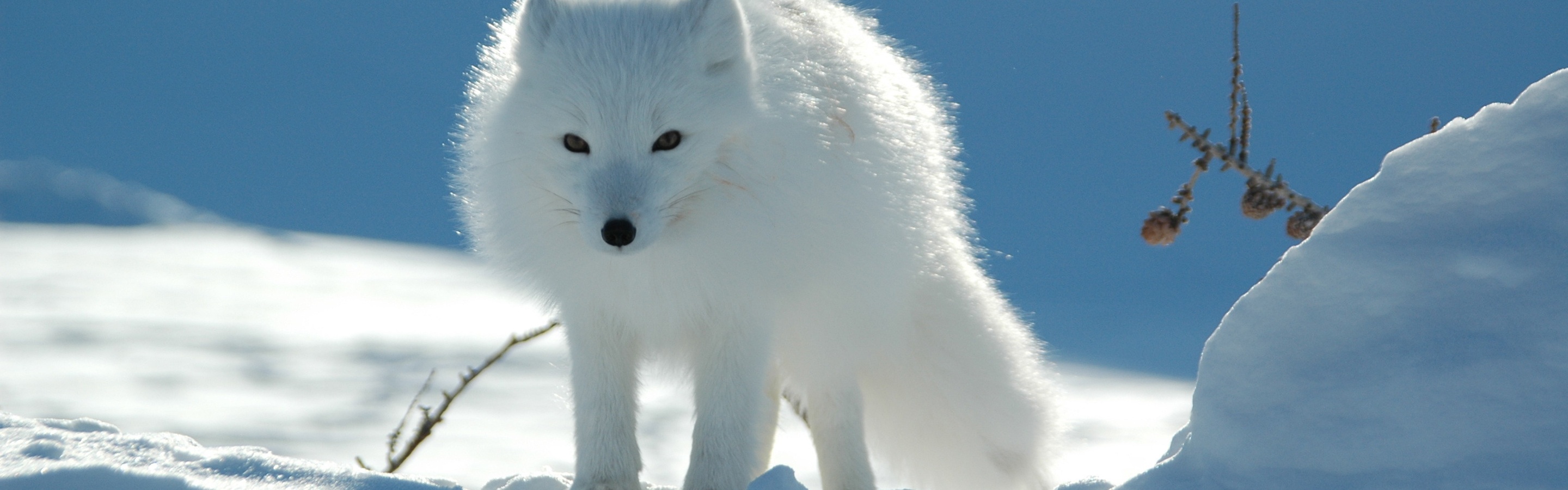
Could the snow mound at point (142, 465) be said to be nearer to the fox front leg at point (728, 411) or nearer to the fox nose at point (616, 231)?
the fox front leg at point (728, 411)

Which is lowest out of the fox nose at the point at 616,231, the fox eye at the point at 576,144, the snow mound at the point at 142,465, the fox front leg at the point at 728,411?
the snow mound at the point at 142,465

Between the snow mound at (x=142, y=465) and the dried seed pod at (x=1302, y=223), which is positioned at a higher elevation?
the dried seed pod at (x=1302, y=223)

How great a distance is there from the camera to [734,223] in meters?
2.57

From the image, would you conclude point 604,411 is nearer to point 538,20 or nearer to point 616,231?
point 616,231

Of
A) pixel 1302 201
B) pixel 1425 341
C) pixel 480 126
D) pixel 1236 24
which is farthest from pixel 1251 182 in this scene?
pixel 480 126

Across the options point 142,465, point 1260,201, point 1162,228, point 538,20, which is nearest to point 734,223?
point 538,20

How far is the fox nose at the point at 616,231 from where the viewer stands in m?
2.19

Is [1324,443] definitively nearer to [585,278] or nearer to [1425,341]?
[1425,341]

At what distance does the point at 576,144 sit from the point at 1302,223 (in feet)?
5.81

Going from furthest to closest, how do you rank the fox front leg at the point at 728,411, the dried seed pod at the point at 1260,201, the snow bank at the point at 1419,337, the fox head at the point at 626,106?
the fox front leg at the point at 728,411, the dried seed pod at the point at 1260,201, the fox head at the point at 626,106, the snow bank at the point at 1419,337

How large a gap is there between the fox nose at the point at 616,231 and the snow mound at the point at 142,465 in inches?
32.0

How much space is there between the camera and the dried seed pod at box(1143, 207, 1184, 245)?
2604 mm

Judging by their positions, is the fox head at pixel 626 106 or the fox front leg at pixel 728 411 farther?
the fox front leg at pixel 728 411

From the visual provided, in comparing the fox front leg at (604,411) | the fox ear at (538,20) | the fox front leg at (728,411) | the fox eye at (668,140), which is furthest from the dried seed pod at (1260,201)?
the fox ear at (538,20)
